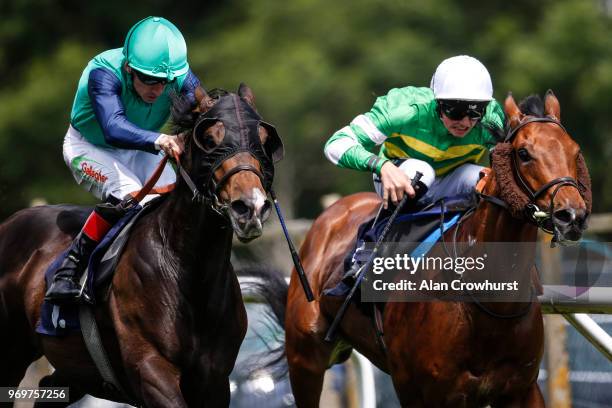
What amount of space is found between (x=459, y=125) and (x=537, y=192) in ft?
3.14

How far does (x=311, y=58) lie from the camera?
36.0 metres

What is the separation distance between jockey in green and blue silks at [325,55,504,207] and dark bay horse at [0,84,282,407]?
2.50 feet

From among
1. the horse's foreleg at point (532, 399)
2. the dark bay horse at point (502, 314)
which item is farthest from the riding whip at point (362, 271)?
the horse's foreleg at point (532, 399)

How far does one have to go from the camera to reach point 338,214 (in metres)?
7.30

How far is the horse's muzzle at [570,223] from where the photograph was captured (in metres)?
5.11

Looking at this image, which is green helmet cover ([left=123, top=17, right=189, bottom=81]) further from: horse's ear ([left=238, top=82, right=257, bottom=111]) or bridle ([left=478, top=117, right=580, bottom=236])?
bridle ([left=478, top=117, right=580, bottom=236])

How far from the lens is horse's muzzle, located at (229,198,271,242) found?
5.06m

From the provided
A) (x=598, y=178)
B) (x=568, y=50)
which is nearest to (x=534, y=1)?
(x=568, y=50)

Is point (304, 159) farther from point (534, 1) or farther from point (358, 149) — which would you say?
point (358, 149)

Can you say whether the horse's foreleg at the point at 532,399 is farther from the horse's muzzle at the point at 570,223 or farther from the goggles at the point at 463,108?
the goggles at the point at 463,108

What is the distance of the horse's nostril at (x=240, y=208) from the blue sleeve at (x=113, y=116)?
717mm

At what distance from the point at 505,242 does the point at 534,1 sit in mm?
33401

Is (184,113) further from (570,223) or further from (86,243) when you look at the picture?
(570,223)

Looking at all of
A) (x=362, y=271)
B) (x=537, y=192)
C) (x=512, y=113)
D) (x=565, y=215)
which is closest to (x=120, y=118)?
(x=362, y=271)
